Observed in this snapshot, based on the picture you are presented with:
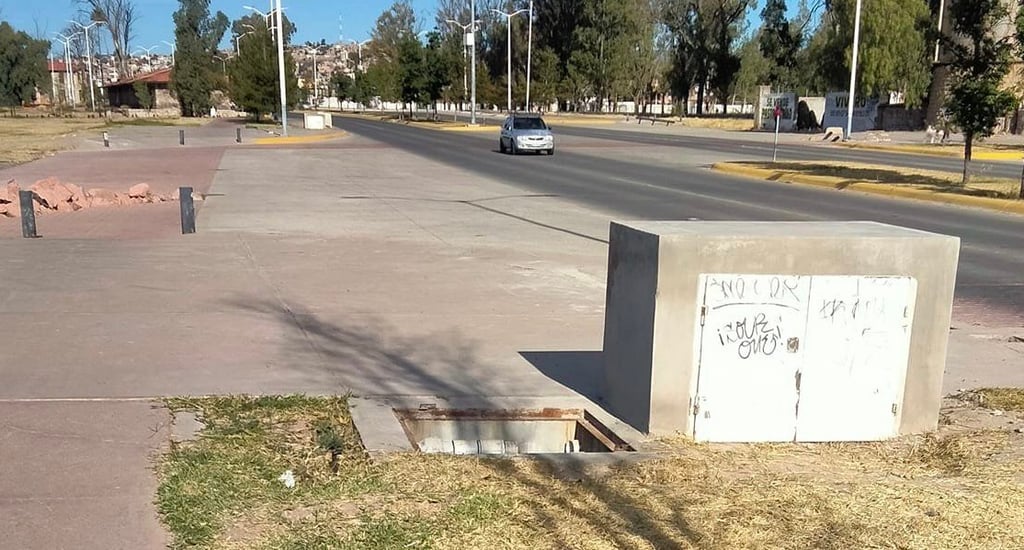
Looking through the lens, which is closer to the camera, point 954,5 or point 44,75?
point 954,5

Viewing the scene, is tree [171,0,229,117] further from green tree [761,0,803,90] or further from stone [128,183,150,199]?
stone [128,183,150,199]

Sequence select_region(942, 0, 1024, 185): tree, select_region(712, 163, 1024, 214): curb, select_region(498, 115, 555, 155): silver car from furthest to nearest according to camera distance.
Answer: select_region(498, 115, 555, 155): silver car
select_region(942, 0, 1024, 185): tree
select_region(712, 163, 1024, 214): curb

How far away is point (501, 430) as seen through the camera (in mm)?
5230

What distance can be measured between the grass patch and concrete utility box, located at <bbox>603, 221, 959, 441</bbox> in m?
0.19

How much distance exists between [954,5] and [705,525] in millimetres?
20455

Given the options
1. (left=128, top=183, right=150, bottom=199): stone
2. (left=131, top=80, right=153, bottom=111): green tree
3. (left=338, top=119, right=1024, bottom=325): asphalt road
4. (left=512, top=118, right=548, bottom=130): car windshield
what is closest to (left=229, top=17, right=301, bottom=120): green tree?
(left=131, top=80, right=153, bottom=111): green tree

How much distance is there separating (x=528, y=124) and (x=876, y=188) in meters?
15.9

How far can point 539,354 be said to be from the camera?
6520 millimetres

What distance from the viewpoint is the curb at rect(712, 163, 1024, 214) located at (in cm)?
1666

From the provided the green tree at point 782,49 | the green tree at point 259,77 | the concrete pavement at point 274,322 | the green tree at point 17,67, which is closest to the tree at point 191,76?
Answer: the green tree at point 259,77

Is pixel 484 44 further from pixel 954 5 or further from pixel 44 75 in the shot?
pixel 954 5

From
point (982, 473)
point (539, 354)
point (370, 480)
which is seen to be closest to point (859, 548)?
point (982, 473)

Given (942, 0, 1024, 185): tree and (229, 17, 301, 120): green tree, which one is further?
(229, 17, 301, 120): green tree

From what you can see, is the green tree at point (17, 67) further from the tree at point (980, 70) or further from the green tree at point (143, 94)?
the tree at point (980, 70)
